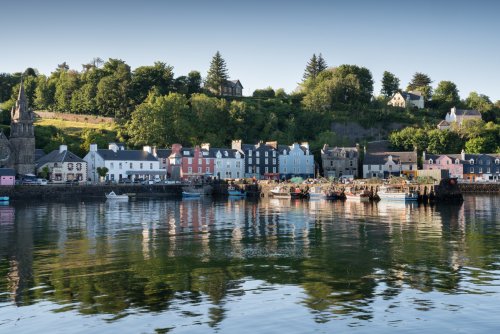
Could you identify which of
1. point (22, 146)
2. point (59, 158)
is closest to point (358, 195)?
point (59, 158)

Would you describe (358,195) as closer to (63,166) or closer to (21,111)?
(63,166)

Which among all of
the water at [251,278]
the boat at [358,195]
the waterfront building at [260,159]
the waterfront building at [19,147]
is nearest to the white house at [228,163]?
the waterfront building at [260,159]

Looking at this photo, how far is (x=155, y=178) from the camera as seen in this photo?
104562 mm

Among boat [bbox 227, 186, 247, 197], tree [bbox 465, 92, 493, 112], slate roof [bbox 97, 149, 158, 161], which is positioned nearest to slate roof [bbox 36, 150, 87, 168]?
slate roof [bbox 97, 149, 158, 161]

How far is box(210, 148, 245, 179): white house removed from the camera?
367ft

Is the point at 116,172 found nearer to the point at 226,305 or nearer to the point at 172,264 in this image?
the point at 172,264

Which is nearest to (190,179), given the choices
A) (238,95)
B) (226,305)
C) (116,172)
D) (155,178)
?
(155,178)

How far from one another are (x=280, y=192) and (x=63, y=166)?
35204 mm

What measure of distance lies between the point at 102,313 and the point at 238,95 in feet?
475

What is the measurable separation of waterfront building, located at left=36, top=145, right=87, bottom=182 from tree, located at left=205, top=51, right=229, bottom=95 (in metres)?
61.8

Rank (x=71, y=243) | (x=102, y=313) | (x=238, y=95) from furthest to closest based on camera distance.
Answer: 1. (x=238, y=95)
2. (x=71, y=243)
3. (x=102, y=313)

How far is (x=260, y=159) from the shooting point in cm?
11625

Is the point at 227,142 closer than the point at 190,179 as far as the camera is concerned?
No

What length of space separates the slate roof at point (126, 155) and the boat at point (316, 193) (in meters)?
31.5
